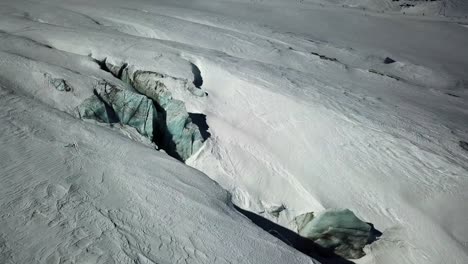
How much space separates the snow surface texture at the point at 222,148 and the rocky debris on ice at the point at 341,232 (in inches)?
4.6

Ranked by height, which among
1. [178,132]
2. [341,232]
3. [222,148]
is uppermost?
[178,132]

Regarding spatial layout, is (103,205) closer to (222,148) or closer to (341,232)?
(222,148)

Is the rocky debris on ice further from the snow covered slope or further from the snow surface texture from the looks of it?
the snow covered slope

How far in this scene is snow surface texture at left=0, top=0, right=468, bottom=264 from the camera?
1884mm

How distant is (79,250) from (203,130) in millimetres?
2042

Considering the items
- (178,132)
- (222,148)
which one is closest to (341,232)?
(222,148)

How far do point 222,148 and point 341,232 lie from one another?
1443 millimetres

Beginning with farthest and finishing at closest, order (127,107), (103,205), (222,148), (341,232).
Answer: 1. (222,148)
2. (127,107)
3. (341,232)
4. (103,205)

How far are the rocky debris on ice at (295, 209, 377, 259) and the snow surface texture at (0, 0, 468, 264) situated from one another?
12 centimetres

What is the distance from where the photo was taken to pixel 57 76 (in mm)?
3271

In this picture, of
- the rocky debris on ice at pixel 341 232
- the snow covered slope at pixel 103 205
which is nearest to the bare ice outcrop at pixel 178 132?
the snow covered slope at pixel 103 205

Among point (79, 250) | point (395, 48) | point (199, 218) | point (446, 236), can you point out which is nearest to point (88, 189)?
point (79, 250)

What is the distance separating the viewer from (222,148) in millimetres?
3438

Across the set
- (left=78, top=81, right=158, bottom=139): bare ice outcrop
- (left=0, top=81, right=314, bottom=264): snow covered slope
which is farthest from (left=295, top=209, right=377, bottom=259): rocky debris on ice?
(left=78, top=81, right=158, bottom=139): bare ice outcrop
